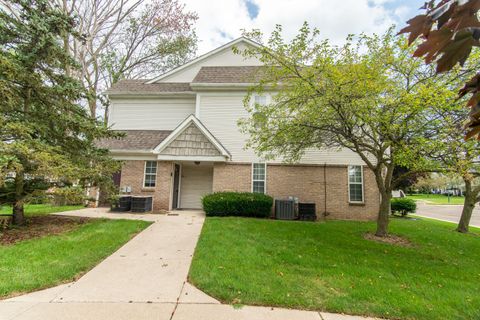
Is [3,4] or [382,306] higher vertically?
[3,4]

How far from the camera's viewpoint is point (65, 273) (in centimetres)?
456

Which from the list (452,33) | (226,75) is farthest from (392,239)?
(226,75)

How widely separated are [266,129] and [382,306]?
557cm

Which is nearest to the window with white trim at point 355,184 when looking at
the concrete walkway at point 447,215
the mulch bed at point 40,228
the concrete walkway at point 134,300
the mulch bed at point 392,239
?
the mulch bed at point 392,239

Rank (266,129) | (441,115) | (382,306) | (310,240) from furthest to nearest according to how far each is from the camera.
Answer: (266,129) < (310,240) < (441,115) < (382,306)

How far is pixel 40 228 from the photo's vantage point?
7.70 metres

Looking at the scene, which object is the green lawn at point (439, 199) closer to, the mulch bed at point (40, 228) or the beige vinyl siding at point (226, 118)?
the beige vinyl siding at point (226, 118)

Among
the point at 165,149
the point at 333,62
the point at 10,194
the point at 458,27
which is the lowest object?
the point at 10,194

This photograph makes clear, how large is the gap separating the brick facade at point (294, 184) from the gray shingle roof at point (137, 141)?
2.92 ft

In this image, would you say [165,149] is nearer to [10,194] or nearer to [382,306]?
[10,194]

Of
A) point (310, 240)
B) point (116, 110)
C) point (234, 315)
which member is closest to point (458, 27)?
point (234, 315)

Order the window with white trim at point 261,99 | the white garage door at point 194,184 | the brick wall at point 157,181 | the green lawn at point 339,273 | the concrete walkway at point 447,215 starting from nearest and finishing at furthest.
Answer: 1. the green lawn at point 339,273
2. the brick wall at point 157,181
3. the window with white trim at point 261,99
4. the white garage door at point 194,184
5. the concrete walkway at point 447,215

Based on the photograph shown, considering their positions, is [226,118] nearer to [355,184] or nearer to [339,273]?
[355,184]

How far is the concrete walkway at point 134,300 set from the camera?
338cm
